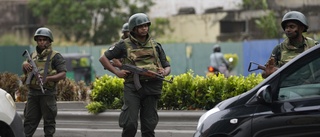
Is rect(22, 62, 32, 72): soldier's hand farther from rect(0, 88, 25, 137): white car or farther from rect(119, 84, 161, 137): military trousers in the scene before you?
rect(119, 84, 161, 137): military trousers

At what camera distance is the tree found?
4169 cm

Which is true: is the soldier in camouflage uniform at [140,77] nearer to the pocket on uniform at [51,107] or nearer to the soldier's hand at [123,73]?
Answer: the soldier's hand at [123,73]

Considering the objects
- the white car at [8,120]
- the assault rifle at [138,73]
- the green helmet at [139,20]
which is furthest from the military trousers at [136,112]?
the white car at [8,120]

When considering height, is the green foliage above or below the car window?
below

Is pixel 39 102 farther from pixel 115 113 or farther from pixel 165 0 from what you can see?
pixel 165 0

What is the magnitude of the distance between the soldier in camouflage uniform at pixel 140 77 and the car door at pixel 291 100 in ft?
7.85

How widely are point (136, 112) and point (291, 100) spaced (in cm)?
266

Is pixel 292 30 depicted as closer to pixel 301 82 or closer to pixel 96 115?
pixel 301 82

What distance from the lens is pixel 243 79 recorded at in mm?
11109

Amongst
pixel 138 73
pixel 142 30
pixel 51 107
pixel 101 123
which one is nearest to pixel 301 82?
pixel 138 73

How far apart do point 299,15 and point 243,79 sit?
6.07 feet

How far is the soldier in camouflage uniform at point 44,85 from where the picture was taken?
11.0 meters

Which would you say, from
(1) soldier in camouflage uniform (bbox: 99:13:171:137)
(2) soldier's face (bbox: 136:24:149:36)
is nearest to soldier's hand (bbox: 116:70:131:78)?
(1) soldier in camouflage uniform (bbox: 99:13:171:137)

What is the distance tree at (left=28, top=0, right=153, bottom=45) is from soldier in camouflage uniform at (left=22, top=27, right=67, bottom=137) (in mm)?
30211
